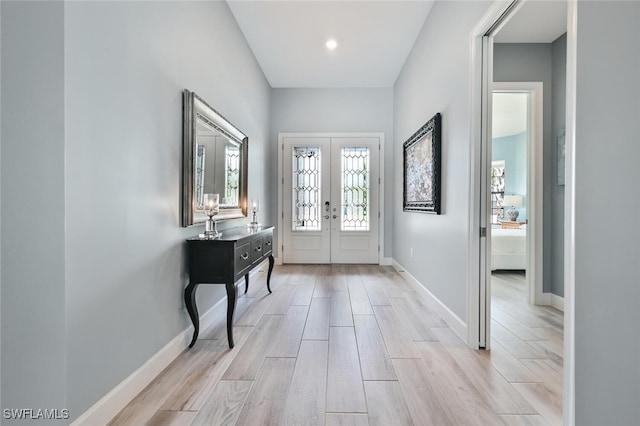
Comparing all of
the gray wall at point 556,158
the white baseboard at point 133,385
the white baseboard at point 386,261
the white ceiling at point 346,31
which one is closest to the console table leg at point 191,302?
the white baseboard at point 133,385

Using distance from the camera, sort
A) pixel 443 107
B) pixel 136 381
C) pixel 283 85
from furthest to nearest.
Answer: pixel 283 85, pixel 443 107, pixel 136 381

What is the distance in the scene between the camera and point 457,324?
253 centimetres

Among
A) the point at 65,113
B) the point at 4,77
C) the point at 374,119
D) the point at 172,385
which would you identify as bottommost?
the point at 172,385

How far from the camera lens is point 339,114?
5.43 m

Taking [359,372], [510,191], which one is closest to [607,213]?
[359,372]

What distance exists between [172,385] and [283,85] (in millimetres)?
4739

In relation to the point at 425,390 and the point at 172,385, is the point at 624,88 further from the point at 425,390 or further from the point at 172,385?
the point at 172,385

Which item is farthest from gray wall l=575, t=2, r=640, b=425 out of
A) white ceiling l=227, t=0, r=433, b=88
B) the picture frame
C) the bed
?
the bed

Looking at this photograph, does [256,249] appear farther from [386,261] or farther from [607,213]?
[386,261]

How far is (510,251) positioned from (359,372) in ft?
A: 12.9

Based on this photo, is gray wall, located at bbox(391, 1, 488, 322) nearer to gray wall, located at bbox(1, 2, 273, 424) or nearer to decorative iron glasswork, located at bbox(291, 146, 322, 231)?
decorative iron glasswork, located at bbox(291, 146, 322, 231)

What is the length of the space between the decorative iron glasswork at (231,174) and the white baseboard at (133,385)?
1363 millimetres

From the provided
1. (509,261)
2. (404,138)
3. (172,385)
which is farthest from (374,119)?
(172,385)

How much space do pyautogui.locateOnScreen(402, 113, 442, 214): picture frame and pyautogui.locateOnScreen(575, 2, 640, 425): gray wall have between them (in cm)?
182
